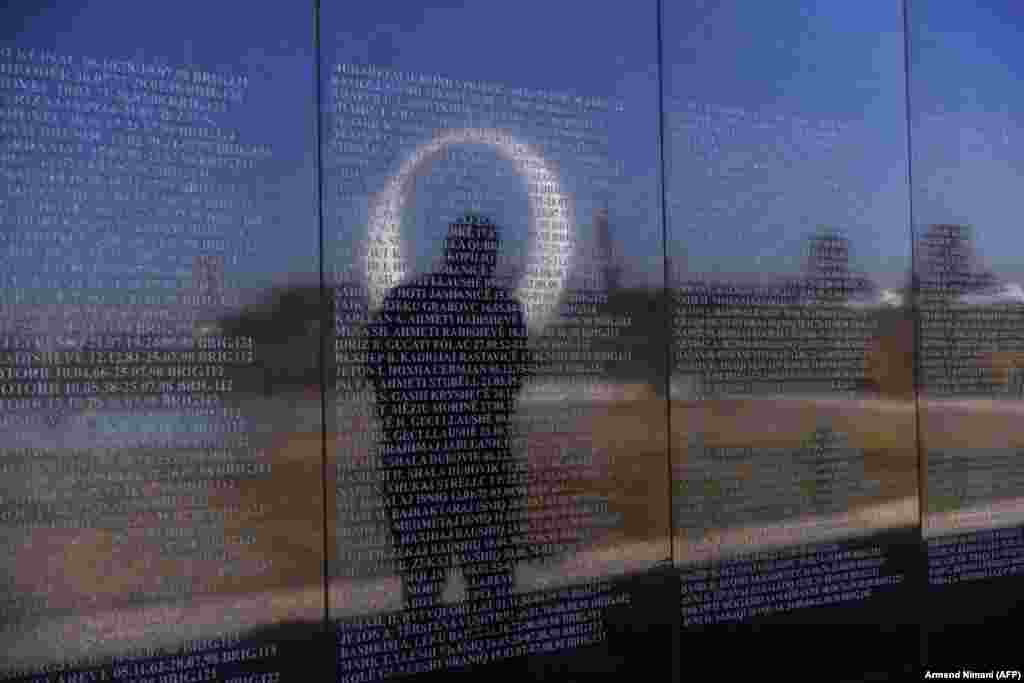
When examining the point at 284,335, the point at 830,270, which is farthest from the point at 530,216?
the point at 830,270

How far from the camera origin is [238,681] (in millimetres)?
4473

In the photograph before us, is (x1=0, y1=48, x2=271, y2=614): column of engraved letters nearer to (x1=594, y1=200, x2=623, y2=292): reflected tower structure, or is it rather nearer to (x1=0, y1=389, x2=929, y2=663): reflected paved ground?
(x1=0, y1=389, x2=929, y2=663): reflected paved ground

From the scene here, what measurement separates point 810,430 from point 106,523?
128 inches

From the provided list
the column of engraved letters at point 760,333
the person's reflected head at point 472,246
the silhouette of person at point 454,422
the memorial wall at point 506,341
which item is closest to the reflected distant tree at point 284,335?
the memorial wall at point 506,341

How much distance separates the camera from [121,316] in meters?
4.27

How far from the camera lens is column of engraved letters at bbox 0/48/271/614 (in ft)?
13.5

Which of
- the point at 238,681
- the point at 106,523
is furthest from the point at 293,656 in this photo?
the point at 106,523

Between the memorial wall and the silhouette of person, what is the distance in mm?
14

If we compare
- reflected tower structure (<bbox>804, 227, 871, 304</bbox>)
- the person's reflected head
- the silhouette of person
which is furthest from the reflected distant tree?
reflected tower structure (<bbox>804, 227, 871, 304</bbox>)

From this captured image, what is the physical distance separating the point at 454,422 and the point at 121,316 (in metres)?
1.38

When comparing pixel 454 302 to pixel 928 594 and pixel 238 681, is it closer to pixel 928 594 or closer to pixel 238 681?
pixel 238 681

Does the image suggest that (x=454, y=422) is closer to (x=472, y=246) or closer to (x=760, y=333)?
(x=472, y=246)

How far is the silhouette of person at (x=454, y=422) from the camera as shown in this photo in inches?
191

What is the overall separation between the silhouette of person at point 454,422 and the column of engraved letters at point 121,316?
1.95 feet
